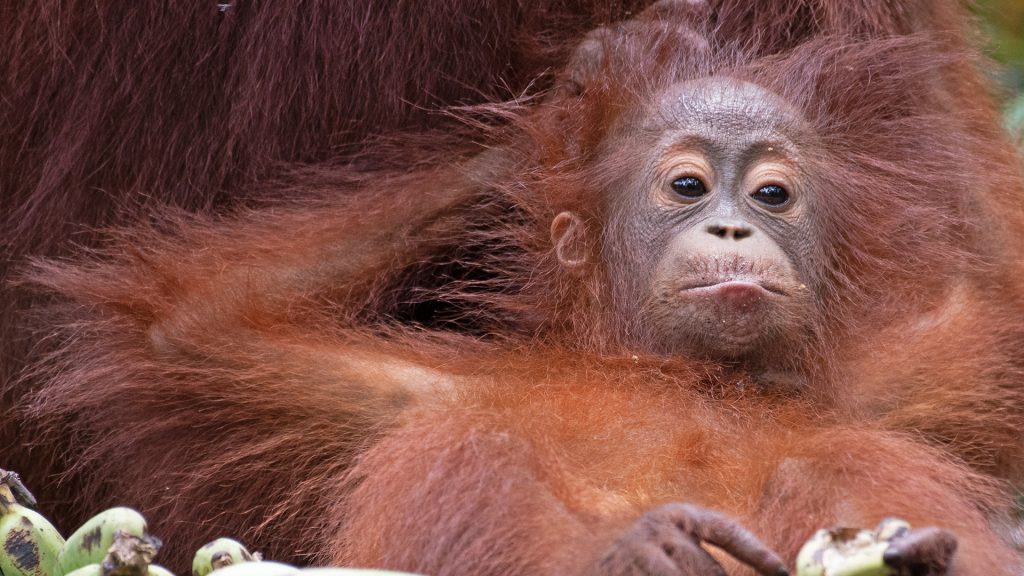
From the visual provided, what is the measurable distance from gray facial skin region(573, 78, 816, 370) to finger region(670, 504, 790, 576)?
61 centimetres

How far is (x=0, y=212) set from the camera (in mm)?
3010

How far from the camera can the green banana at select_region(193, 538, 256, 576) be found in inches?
84.0

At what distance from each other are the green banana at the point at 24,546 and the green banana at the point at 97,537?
0.09 meters

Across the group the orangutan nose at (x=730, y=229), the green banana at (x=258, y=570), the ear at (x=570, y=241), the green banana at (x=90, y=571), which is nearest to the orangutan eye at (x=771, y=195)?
the orangutan nose at (x=730, y=229)

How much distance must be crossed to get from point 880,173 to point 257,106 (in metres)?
1.22

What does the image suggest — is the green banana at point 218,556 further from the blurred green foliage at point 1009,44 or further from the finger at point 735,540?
the blurred green foliage at point 1009,44

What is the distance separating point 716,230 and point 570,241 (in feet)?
1.21

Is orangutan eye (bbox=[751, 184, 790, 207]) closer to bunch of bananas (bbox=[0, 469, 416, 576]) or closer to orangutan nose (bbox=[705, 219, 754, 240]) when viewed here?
orangutan nose (bbox=[705, 219, 754, 240])

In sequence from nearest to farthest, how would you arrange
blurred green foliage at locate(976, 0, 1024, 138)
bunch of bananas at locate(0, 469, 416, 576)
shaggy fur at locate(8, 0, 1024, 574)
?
bunch of bananas at locate(0, 469, 416, 576) < shaggy fur at locate(8, 0, 1024, 574) < blurred green foliage at locate(976, 0, 1024, 138)

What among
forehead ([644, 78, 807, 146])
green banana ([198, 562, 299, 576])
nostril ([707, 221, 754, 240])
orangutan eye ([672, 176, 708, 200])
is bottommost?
green banana ([198, 562, 299, 576])

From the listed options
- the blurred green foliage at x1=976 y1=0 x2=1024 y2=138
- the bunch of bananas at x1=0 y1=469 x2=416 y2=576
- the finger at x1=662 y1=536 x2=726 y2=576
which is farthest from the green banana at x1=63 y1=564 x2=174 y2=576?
the blurred green foliage at x1=976 y1=0 x2=1024 y2=138

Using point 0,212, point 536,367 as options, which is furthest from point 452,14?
point 0,212

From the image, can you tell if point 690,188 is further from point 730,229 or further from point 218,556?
point 218,556

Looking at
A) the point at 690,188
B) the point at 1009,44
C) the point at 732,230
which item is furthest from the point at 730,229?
the point at 1009,44
